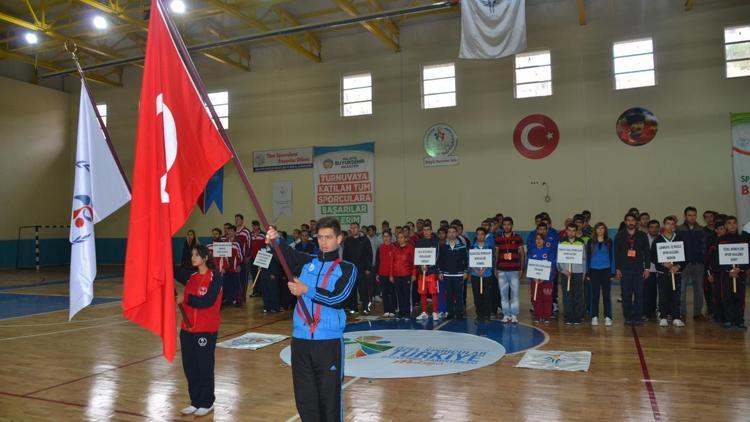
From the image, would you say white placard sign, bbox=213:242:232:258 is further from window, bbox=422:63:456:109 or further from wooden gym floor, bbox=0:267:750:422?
window, bbox=422:63:456:109

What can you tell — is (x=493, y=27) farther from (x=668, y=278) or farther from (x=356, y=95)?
(x=356, y=95)

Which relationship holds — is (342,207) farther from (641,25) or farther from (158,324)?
(158,324)

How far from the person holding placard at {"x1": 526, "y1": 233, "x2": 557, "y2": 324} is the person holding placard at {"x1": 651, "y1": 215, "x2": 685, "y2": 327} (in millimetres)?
1656

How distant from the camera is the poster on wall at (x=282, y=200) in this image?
60.3 ft

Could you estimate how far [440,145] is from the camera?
16438 mm

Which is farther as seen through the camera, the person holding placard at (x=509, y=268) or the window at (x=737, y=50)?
the window at (x=737, y=50)

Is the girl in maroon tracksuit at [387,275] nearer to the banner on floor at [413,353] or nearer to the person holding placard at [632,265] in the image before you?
the banner on floor at [413,353]

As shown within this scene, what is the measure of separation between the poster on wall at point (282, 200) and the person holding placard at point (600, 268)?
11295mm

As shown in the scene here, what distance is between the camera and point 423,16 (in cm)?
1630

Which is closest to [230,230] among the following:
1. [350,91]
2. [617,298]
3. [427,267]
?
[427,267]

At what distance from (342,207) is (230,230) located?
20.3ft

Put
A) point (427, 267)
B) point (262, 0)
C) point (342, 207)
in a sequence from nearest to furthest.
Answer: point (427, 267), point (262, 0), point (342, 207)

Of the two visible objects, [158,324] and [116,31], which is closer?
[158,324]

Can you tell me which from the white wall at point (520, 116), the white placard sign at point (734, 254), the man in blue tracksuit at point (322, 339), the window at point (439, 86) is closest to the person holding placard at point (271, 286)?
the white wall at point (520, 116)
